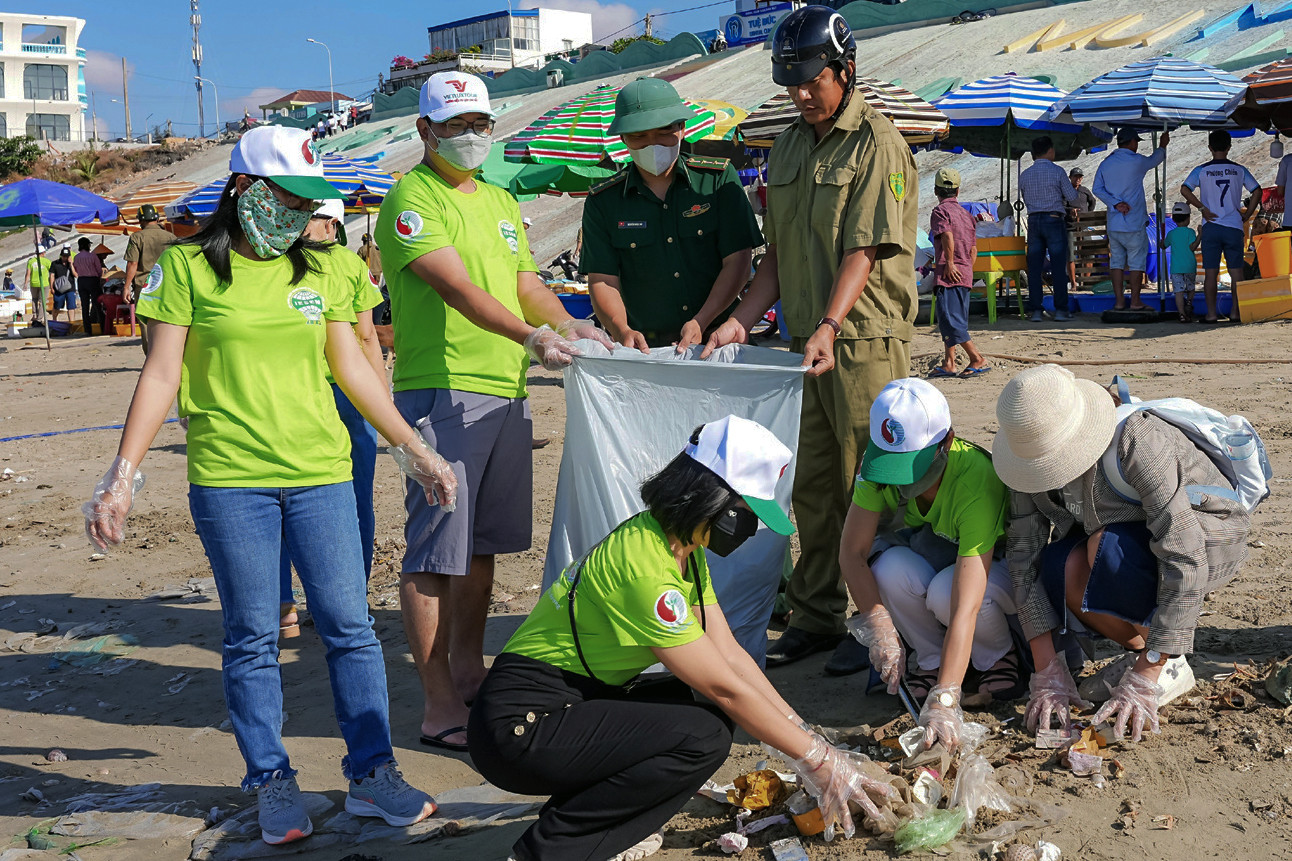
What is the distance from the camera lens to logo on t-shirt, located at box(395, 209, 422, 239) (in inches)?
140

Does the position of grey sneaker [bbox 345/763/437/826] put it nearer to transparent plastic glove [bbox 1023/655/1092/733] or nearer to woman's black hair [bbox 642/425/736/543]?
woman's black hair [bbox 642/425/736/543]

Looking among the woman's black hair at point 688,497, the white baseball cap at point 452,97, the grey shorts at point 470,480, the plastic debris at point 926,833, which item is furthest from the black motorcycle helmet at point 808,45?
the plastic debris at point 926,833

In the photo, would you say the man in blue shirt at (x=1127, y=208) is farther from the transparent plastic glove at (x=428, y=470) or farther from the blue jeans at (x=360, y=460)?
the transparent plastic glove at (x=428, y=470)

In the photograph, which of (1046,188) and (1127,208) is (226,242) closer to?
(1046,188)

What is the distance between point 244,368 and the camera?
2.96m

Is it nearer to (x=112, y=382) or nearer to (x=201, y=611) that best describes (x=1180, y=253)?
(x=201, y=611)

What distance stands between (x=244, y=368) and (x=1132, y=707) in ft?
8.11

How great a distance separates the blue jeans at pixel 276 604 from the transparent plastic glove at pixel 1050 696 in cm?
178

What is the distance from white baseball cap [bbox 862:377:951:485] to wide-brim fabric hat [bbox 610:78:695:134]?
1.31 m

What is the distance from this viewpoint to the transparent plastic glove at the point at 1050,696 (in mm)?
3199

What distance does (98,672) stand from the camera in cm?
463

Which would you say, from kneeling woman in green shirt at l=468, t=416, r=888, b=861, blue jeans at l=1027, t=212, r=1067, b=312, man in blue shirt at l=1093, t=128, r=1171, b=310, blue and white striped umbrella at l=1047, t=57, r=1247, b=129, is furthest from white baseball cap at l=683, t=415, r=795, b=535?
blue and white striped umbrella at l=1047, t=57, r=1247, b=129

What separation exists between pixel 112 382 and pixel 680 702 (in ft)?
39.6

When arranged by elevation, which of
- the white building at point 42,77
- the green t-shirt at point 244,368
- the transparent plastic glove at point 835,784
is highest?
the white building at point 42,77
